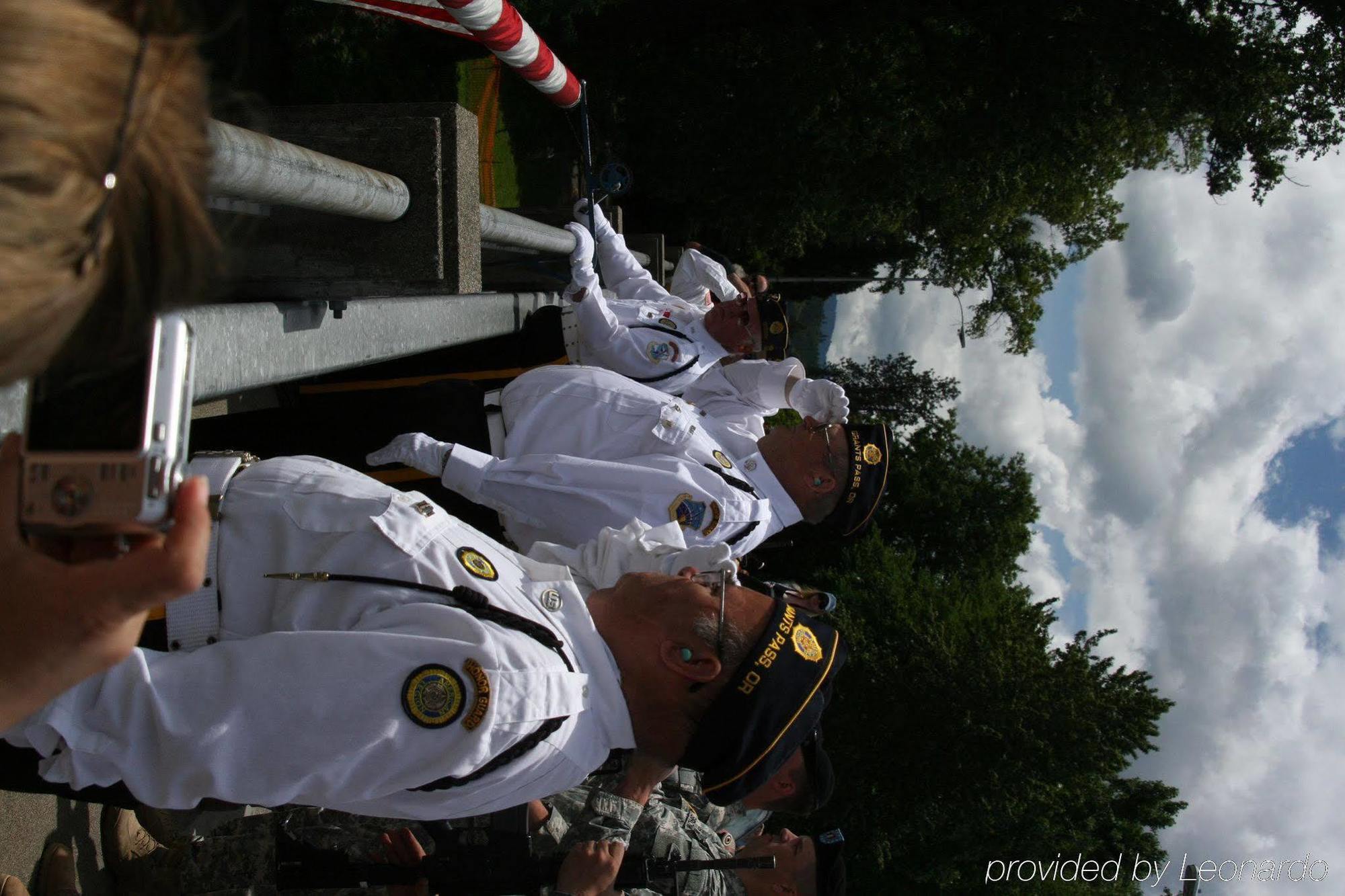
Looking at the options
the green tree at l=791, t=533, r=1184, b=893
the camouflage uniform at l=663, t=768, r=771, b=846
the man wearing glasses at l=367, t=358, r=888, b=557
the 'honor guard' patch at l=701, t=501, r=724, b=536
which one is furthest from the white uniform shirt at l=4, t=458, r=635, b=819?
the green tree at l=791, t=533, r=1184, b=893

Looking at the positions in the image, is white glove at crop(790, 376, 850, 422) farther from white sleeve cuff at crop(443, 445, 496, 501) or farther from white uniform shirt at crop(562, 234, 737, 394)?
white sleeve cuff at crop(443, 445, 496, 501)

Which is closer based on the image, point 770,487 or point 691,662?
point 691,662

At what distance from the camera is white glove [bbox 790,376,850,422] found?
6.06 meters

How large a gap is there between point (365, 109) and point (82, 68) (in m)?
2.65

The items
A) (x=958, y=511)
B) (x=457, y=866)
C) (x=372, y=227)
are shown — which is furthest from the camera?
(x=958, y=511)

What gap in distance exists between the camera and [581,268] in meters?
6.91

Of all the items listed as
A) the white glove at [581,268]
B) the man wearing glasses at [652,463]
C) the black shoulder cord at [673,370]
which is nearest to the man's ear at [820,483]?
the man wearing glasses at [652,463]

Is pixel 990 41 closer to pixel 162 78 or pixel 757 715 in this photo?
pixel 757 715

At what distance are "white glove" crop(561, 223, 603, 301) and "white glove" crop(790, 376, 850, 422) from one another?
5.47 feet

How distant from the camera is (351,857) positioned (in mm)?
4520

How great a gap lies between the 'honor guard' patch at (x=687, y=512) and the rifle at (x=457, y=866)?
1693 millimetres

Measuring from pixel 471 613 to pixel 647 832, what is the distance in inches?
118

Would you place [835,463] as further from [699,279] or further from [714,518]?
[699,279]

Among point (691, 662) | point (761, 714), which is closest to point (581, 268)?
point (691, 662)
